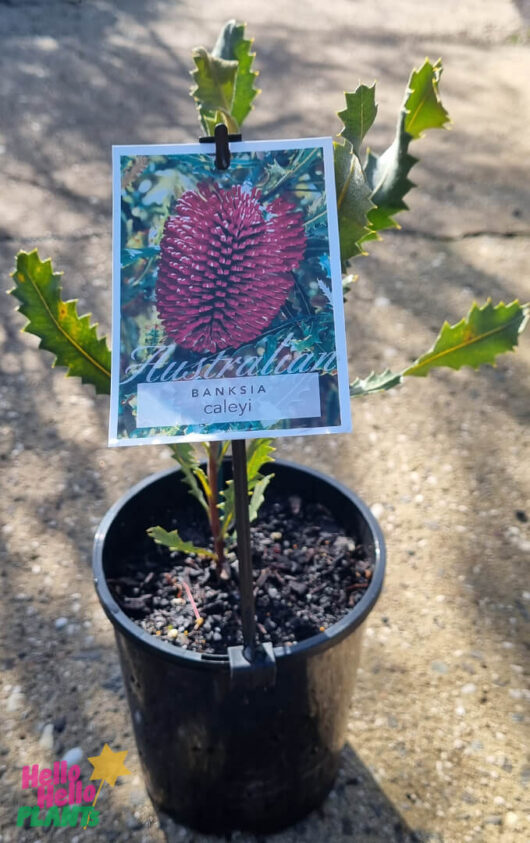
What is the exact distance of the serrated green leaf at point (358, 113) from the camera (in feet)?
2.83

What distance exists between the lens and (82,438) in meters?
1.95

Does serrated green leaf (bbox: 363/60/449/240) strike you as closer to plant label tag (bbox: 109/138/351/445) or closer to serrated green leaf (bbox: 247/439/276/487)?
plant label tag (bbox: 109/138/351/445)

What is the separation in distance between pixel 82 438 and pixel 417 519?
82 centimetres

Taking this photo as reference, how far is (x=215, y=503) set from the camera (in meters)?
1.12

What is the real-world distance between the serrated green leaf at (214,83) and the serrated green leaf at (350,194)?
158 mm

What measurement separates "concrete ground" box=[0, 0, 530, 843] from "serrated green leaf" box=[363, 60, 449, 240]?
2.80ft

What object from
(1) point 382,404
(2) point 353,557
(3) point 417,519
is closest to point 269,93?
(1) point 382,404

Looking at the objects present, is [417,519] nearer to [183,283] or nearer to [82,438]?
[82,438]

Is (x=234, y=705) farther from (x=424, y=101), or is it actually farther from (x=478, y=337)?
(x=424, y=101)

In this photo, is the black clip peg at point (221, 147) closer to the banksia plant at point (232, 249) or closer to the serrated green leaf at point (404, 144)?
the banksia plant at point (232, 249)

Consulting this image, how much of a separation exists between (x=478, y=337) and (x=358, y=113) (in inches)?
12.0

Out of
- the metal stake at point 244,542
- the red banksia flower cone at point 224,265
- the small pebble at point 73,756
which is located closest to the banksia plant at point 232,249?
the red banksia flower cone at point 224,265

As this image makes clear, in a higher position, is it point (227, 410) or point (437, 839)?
point (227, 410)

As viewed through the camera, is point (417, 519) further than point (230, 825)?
Yes
